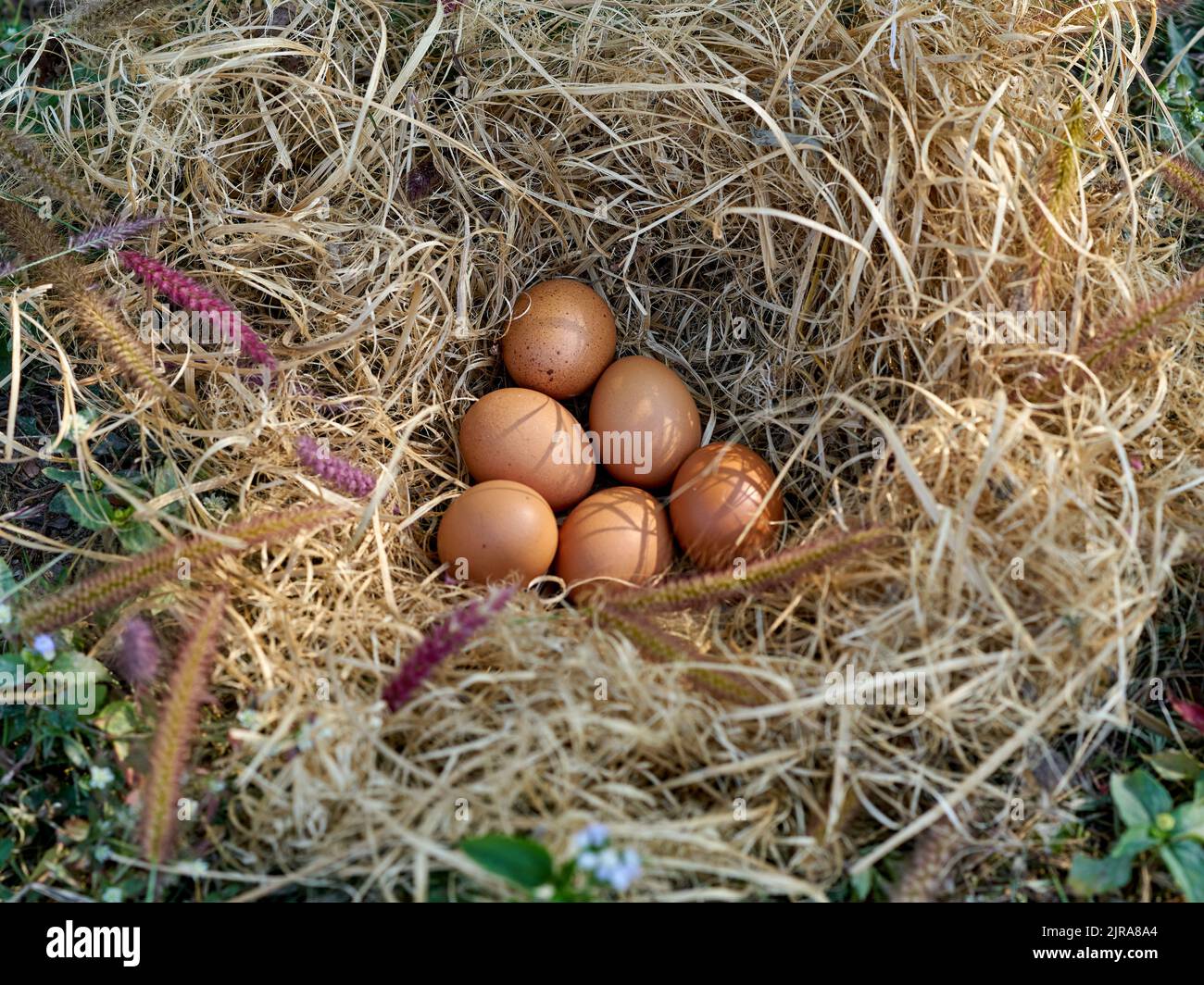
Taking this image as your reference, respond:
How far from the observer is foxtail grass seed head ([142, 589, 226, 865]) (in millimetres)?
1553

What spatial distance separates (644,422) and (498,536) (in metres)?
0.44

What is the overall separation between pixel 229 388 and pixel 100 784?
2.92ft

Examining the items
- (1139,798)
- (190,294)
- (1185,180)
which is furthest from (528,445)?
(1185,180)

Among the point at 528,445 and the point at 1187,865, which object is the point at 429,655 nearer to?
the point at 528,445

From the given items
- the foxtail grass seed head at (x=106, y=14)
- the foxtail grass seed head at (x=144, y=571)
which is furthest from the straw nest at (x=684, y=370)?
the foxtail grass seed head at (x=144, y=571)

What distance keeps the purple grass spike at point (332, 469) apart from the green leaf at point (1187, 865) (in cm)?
160

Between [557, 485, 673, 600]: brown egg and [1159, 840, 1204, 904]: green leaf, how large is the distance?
3.48 feet

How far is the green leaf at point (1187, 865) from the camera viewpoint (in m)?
1.62

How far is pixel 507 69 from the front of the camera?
95.4 inches

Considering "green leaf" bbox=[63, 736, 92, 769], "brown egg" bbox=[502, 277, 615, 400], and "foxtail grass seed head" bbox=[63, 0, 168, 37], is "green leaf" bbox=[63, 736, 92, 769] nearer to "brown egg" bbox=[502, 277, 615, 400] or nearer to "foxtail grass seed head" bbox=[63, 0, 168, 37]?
"brown egg" bbox=[502, 277, 615, 400]

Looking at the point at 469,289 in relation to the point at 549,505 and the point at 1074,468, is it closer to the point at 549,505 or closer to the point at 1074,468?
the point at 549,505
